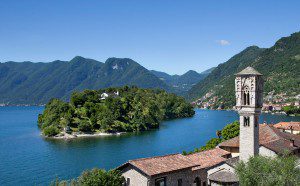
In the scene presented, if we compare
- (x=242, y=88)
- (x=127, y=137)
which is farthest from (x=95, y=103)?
(x=242, y=88)

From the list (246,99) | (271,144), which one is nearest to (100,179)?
(246,99)

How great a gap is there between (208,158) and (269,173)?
1146 cm

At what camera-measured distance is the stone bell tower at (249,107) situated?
35.7 m

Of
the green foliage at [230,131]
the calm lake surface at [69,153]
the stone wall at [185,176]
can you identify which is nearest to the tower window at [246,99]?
the stone wall at [185,176]

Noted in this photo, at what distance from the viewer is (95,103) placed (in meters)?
134

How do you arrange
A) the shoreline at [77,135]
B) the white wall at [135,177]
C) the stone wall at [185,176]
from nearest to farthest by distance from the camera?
the white wall at [135,177]
the stone wall at [185,176]
the shoreline at [77,135]

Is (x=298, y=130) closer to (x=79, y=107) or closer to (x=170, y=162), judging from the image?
(x=170, y=162)

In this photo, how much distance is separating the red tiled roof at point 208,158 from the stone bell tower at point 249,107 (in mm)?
3087

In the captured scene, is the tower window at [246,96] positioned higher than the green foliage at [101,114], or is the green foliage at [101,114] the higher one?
the tower window at [246,96]

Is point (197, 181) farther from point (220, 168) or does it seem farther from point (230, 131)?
point (230, 131)

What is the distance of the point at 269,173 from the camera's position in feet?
90.7

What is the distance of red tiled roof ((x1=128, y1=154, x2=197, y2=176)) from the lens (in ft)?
98.1

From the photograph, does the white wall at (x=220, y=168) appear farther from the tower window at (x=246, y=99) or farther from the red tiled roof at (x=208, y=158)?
the tower window at (x=246, y=99)

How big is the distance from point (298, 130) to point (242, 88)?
4436 centimetres
